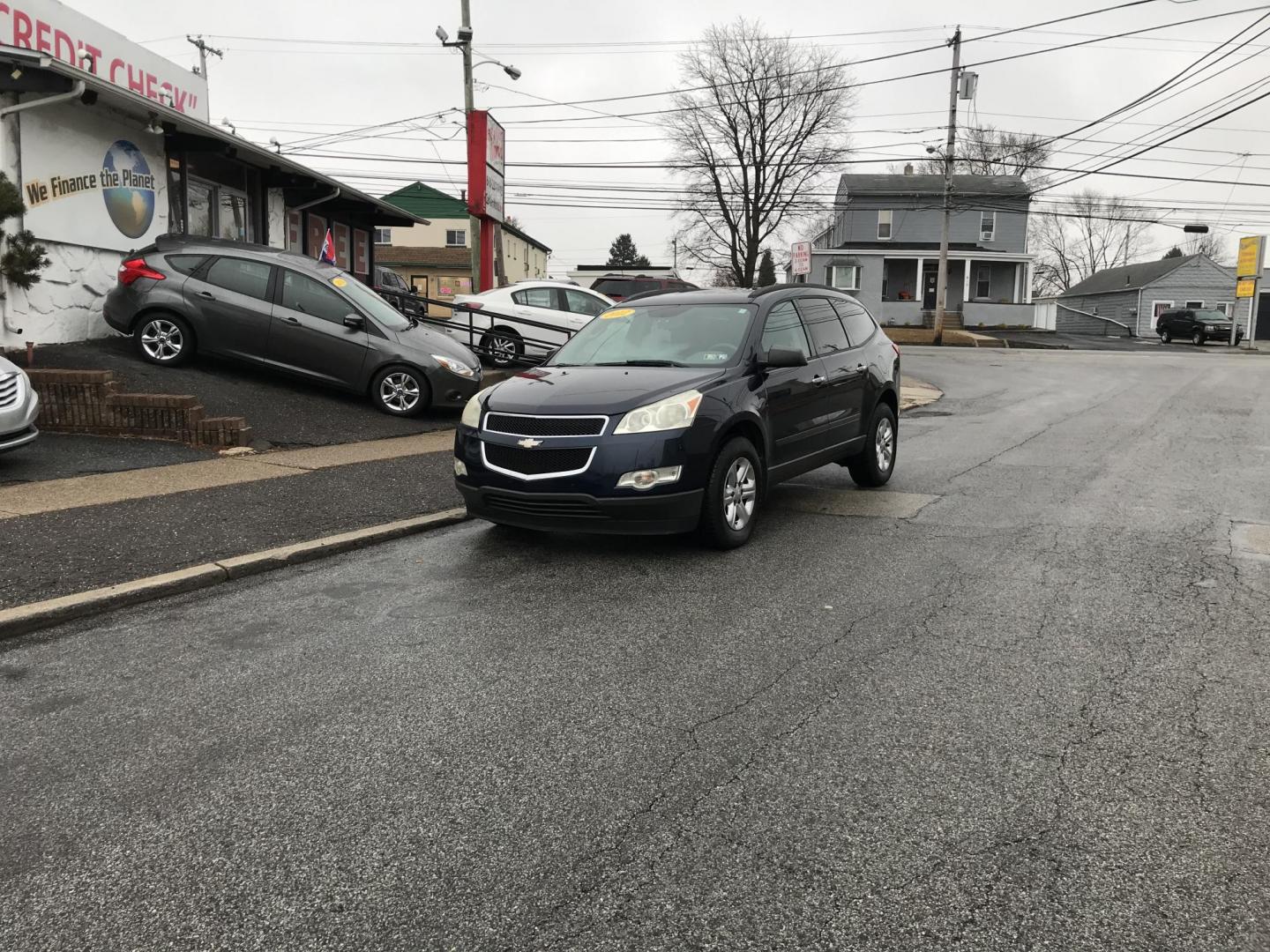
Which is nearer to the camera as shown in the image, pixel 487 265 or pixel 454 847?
pixel 454 847

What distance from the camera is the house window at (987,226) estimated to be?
5028 cm

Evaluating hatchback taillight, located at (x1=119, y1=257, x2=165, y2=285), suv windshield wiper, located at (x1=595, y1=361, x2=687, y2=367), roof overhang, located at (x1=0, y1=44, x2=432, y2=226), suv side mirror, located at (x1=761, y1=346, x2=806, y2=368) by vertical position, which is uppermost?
roof overhang, located at (x1=0, y1=44, x2=432, y2=226)

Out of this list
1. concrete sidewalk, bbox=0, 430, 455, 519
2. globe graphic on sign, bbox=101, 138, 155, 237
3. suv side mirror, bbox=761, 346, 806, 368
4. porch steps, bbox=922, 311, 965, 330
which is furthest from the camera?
porch steps, bbox=922, 311, 965, 330

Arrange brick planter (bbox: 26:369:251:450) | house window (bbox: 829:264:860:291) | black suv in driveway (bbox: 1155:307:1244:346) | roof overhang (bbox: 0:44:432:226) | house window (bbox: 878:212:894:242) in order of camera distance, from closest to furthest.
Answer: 1. brick planter (bbox: 26:369:251:450)
2. roof overhang (bbox: 0:44:432:226)
3. black suv in driveway (bbox: 1155:307:1244:346)
4. house window (bbox: 829:264:860:291)
5. house window (bbox: 878:212:894:242)

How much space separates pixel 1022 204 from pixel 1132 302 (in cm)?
1209

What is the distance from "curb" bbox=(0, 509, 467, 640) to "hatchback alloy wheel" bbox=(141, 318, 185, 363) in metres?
6.17

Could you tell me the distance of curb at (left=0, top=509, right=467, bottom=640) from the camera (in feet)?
16.7

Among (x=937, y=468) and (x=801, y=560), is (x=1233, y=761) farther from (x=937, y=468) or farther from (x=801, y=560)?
(x=937, y=468)

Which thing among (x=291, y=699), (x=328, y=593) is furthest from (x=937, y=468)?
(x=291, y=699)

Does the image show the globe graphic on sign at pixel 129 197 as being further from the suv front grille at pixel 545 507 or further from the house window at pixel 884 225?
the house window at pixel 884 225

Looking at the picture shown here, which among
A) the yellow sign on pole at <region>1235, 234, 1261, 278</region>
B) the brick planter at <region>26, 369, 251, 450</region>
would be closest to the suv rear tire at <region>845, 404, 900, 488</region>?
the brick planter at <region>26, 369, 251, 450</region>

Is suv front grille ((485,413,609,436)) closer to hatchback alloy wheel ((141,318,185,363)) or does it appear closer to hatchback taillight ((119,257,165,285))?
hatchback alloy wheel ((141,318,185,363))

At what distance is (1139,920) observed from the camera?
2537 millimetres

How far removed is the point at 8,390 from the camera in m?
8.16
